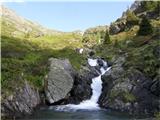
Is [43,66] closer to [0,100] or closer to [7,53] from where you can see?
[7,53]

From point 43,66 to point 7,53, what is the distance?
34.0ft

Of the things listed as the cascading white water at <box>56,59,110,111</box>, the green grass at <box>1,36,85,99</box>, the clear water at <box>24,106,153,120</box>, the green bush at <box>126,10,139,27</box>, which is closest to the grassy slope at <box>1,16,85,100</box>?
the green grass at <box>1,36,85,99</box>

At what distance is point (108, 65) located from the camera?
8069 centimetres

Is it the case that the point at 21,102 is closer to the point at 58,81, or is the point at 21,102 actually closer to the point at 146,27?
the point at 58,81

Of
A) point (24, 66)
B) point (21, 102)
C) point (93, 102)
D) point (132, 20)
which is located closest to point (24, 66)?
point (24, 66)

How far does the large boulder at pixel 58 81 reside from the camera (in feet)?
198

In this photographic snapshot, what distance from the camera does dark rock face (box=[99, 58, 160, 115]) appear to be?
57844mm

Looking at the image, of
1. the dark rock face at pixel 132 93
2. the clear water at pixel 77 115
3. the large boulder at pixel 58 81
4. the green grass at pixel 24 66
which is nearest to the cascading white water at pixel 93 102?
the dark rock face at pixel 132 93

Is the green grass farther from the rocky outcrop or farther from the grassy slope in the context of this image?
the rocky outcrop

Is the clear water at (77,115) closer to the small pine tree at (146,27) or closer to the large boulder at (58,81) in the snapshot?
the large boulder at (58,81)

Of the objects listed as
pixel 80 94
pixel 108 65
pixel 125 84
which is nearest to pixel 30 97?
pixel 80 94

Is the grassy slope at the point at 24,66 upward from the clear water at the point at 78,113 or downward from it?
upward

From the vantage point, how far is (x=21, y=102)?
54.9 meters

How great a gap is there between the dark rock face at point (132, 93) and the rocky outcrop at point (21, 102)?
11.7 m
